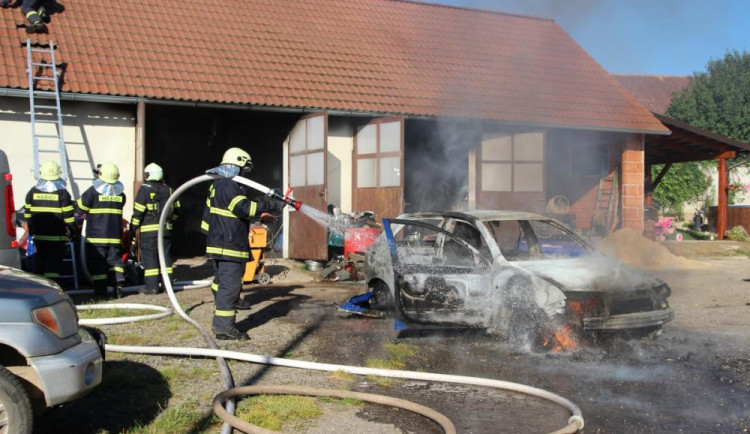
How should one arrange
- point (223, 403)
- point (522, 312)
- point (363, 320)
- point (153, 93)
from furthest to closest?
point (153, 93)
point (363, 320)
point (522, 312)
point (223, 403)

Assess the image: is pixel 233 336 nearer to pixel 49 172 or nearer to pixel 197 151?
pixel 49 172

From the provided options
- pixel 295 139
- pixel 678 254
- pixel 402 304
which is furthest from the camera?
pixel 678 254

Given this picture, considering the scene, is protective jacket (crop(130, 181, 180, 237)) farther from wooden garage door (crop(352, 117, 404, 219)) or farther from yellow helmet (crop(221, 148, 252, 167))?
wooden garage door (crop(352, 117, 404, 219))

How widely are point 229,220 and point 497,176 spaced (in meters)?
8.89

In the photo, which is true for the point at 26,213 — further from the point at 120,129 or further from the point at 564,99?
the point at 564,99

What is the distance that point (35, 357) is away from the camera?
10.8ft

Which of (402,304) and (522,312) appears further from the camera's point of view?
(402,304)

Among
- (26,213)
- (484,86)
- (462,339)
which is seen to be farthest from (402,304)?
(484,86)

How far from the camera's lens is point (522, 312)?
585 centimetres

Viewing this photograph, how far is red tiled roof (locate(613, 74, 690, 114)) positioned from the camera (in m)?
35.2

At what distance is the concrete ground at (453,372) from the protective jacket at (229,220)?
89 centimetres

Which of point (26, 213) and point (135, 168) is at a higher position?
point (135, 168)

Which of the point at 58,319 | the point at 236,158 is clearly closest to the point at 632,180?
the point at 236,158

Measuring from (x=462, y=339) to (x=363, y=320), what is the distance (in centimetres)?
146
